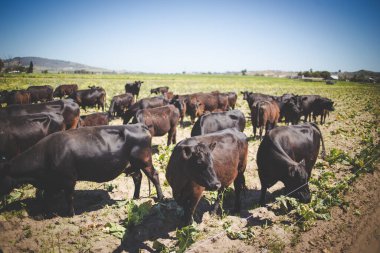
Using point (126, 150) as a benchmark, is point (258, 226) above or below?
below

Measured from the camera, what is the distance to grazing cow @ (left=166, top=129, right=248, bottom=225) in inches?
198

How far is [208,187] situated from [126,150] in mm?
2733

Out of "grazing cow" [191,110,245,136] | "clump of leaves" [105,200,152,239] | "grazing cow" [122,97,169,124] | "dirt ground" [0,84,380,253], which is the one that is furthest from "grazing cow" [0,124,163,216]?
"grazing cow" [122,97,169,124]

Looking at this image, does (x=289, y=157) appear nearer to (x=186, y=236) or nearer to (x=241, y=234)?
(x=241, y=234)

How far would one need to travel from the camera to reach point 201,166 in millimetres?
5031

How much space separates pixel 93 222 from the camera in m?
5.86

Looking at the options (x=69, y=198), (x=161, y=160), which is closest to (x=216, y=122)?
(x=161, y=160)

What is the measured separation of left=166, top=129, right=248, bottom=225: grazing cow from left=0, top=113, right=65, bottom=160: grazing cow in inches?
207

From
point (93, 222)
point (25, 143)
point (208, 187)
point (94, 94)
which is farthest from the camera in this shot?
point (94, 94)

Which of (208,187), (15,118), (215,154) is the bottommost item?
(208,187)

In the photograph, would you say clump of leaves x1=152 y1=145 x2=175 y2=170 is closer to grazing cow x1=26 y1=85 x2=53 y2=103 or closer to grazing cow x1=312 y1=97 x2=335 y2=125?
grazing cow x1=312 y1=97 x2=335 y2=125

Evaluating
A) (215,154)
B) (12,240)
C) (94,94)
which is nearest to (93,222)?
(12,240)

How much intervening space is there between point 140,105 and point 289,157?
1034 cm

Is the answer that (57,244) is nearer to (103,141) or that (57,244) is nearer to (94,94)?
(103,141)
